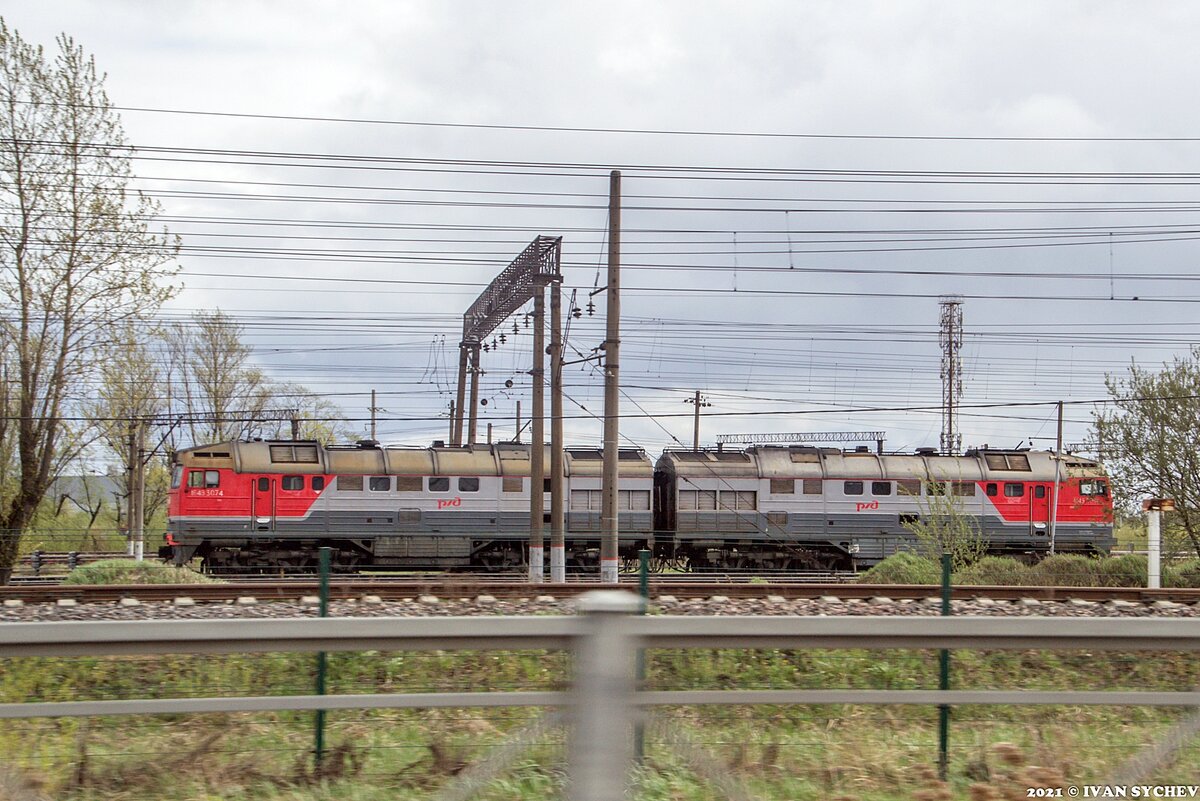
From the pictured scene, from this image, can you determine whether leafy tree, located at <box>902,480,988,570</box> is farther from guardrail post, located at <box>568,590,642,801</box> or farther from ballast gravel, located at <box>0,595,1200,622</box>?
guardrail post, located at <box>568,590,642,801</box>

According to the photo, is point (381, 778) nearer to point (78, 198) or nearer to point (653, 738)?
point (653, 738)

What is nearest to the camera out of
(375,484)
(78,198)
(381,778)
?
(381,778)

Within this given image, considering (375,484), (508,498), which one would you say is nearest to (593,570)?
(508,498)

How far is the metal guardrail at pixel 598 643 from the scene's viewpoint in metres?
3.24

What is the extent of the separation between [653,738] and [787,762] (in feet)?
3.94

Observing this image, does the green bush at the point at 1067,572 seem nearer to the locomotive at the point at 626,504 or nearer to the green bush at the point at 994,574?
the green bush at the point at 994,574

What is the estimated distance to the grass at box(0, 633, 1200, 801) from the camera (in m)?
3.92

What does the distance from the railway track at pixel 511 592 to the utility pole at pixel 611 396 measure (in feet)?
16.5

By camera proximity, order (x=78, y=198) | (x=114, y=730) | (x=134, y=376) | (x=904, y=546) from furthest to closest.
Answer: (x=134, y=376), (x=904, y=546), (x=78, y=198), (x=114, y=730)

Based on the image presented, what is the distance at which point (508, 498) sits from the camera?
30.2 meters

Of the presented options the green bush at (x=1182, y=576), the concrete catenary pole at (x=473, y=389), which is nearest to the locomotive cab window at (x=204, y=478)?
the concrete catenary pole at (x=473, y=389)

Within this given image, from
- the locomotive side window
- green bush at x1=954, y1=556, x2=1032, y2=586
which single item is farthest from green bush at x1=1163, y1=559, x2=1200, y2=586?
the locomotive side window

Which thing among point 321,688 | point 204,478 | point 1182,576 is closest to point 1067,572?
point 1182,576

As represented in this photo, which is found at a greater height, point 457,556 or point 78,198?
point 78,198
